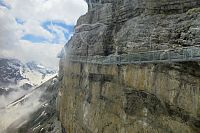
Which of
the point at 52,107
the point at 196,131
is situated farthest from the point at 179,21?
the point at 52,107

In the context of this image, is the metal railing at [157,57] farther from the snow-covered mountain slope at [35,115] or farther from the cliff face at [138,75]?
the snow-covered mountain slope at [35,115]

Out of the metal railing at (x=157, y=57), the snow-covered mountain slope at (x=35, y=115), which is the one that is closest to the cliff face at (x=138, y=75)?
the metal railing at (x=157, y=57)

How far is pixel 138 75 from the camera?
1347 inches

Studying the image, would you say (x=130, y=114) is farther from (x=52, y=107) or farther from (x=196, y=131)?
(x=52, y=107)

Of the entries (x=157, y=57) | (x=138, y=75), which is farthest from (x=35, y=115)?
(x=157, y=57)

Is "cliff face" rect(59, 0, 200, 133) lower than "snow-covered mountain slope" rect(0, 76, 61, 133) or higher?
higher

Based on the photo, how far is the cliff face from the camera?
1141 inches

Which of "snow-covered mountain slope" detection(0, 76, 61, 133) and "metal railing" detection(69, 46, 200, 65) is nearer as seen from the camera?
"metal railing" detection(69, 46, 200, 65)

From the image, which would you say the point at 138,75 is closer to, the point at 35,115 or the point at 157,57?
the point at 157,57

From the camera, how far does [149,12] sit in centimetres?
3650

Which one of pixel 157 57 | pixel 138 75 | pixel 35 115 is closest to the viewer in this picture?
pixel 157 57

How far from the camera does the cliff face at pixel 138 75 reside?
28984 mm

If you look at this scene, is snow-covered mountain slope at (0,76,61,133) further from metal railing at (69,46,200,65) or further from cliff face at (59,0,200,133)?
metal railing at (69,46,200,65)

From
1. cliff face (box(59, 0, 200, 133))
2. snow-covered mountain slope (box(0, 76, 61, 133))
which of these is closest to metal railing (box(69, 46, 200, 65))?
cliff face (box(59, 0, 200, 133))
